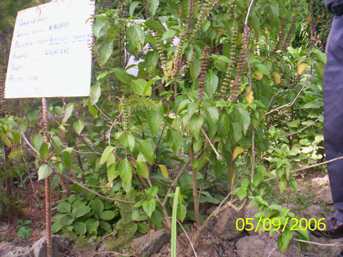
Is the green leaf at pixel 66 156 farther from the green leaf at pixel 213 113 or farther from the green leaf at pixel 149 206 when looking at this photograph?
the green leaf at pixel 213 113

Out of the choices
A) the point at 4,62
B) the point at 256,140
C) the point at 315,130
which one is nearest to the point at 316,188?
the point at 315,130

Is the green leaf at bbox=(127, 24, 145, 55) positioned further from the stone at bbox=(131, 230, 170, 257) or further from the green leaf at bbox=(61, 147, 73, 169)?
the stone at bbox=(131, 230, 170, 257)

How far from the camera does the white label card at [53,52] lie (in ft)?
6.47

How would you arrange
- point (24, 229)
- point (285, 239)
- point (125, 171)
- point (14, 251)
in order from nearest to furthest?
point (285, 239)
point (125, 171)
point (14, 251)
point (24, 229)

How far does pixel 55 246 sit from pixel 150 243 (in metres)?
0.53

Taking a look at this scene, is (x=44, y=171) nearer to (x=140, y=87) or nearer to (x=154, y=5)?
(x=140, y=87)

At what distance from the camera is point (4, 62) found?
285cm

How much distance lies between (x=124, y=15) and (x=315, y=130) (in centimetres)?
235

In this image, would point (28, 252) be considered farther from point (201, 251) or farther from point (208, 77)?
point (208, 77)

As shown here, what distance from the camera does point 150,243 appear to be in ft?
7.43

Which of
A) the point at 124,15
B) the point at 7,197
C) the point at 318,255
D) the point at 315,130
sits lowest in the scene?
the point at 318,255

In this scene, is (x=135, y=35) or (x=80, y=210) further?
(x=80, y=210)

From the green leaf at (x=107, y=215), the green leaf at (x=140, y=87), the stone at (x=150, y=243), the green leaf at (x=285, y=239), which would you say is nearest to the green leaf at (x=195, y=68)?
the green leaf at (x=140, y=87)

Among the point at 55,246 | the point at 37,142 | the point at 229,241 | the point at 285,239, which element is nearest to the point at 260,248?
the point at 229,241
